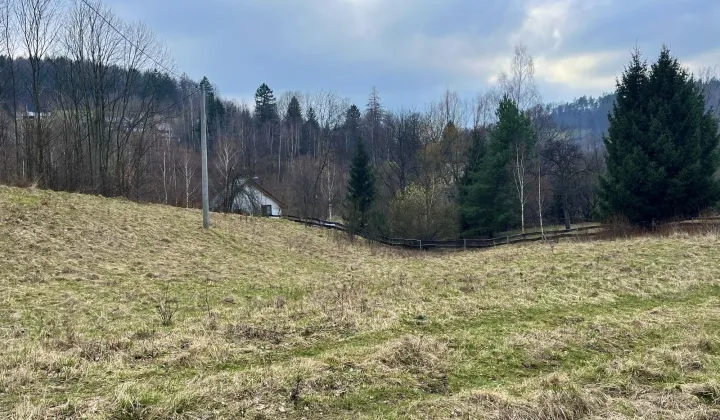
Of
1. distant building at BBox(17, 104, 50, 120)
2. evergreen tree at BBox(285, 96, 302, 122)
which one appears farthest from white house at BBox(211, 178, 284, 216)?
evergreen tree at BBox(285, 96, 302, 122)

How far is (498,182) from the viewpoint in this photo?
33750mm

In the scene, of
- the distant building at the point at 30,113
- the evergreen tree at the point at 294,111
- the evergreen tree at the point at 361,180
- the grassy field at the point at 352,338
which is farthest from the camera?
the evergreen tree at the point at 294,111

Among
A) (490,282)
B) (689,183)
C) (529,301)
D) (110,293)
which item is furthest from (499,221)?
(110,293)

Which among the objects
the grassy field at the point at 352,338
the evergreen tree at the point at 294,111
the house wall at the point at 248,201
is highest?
the evergreen tree at the point at 294,111

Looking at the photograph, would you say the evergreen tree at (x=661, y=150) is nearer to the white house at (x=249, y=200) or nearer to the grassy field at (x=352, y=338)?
the grassy field at (x=352, y=338)

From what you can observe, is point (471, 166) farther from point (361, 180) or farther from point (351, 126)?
point (351, 126)

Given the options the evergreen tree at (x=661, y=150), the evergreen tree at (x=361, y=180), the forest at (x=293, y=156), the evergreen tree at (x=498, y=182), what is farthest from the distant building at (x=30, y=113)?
the evergreen tree at (x=661, y=150)

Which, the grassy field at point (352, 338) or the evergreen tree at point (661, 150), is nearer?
the grassy field at point (352, 338)

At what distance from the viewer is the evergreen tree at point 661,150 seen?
2025cm

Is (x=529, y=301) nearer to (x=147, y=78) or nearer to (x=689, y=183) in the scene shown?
(x=689, y=183)

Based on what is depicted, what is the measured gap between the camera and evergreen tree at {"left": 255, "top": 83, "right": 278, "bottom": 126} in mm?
71062

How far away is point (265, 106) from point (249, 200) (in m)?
36.8

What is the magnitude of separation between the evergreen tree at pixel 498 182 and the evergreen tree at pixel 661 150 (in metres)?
10.6

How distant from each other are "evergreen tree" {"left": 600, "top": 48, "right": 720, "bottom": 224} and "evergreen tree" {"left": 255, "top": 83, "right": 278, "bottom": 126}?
56.4m
